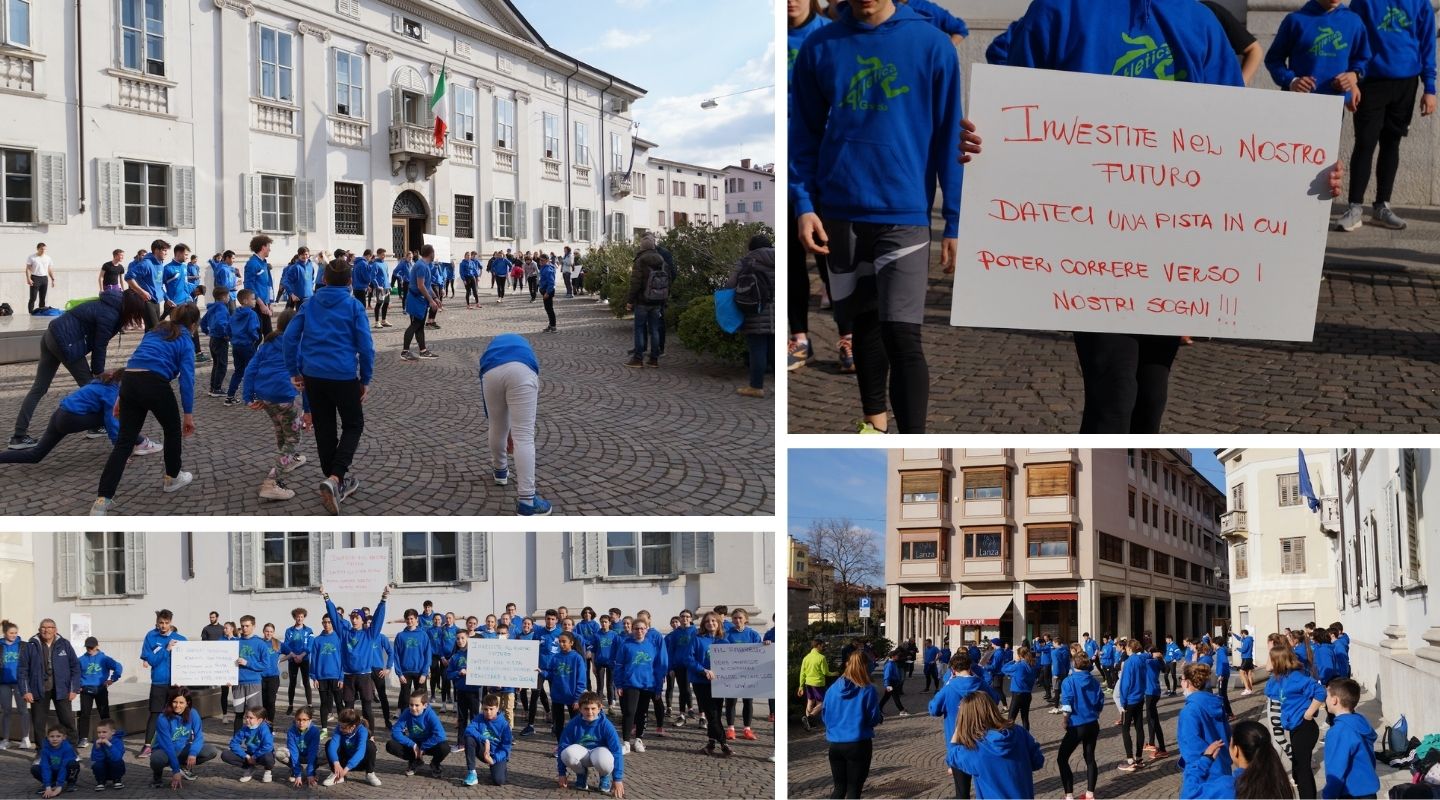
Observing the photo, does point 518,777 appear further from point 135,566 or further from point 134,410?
point 135,566

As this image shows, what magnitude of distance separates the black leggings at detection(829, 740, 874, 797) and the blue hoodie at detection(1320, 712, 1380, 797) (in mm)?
2243

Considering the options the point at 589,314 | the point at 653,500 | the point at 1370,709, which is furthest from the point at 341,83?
the point at 1370,709

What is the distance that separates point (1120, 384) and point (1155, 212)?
1.17 metres

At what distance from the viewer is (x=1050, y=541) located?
6.32 metres

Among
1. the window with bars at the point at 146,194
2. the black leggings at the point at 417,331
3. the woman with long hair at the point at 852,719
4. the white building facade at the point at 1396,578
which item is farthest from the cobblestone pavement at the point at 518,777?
the window with bars at the point at 146,194

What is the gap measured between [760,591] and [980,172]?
3508 millimetres

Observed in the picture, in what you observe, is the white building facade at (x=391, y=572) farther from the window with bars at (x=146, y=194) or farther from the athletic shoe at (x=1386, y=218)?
the window with bars at (x=146, y=194)

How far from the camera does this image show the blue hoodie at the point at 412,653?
9.30 meters

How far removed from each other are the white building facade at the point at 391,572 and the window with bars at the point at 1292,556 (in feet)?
11.3

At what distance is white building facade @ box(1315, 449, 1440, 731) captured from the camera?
600cm

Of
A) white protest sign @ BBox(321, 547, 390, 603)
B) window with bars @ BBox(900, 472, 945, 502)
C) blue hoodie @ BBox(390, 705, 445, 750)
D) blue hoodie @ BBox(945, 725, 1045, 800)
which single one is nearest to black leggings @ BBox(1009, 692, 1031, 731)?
blue hoodie @ BBox(945, 725, 1045, 800)

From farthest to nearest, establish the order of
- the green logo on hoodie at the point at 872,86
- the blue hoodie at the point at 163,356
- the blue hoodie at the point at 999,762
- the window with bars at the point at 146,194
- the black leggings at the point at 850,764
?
the window with bars at the point at 146,194
the blue hoodie at the point at 163,356
the black leggings at the point at 850,764
the blue hoodie at the point at 999,762
the green logo on hoodie at the point at 872,86

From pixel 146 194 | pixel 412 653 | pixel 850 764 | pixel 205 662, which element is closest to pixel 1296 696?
pixel 850 764

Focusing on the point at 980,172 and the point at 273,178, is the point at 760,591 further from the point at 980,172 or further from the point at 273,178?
the point at 273,178
